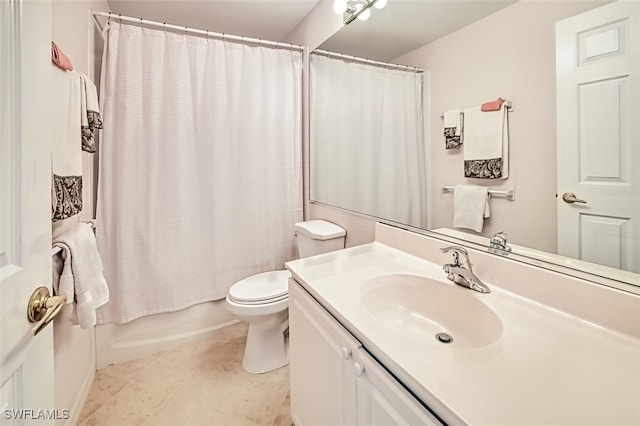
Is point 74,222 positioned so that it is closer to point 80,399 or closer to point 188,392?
Answer: point 80,399

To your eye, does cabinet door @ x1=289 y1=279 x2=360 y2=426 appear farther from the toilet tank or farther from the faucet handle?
the toilet tank

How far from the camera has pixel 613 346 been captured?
2.15ft

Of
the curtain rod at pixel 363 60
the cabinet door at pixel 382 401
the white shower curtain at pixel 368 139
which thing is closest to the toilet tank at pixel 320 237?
the white shower curtain at pixel 368 139

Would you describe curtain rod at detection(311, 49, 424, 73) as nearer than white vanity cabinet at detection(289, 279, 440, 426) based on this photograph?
No

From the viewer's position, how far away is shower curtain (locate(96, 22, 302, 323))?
5.71 ft

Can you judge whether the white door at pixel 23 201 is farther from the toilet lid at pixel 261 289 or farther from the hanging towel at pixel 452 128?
the hanging towel at pixel 452 128

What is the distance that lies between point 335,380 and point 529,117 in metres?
1.02

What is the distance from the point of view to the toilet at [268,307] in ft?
5.34

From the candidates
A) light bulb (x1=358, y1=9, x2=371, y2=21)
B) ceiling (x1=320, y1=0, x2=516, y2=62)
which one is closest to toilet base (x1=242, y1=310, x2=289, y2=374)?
ceiling (x1=320, y1=0, x2=516, y2=62)

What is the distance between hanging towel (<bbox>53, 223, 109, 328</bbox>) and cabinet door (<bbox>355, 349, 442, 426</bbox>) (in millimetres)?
1114

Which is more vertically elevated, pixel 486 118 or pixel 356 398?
pixel 486 118

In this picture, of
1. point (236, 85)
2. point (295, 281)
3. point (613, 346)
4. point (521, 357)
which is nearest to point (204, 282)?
point (295, 281)

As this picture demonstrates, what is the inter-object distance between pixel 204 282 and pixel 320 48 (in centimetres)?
186

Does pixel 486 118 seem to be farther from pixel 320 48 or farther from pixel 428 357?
pixel 320 48
